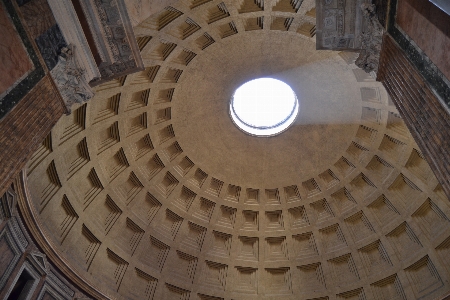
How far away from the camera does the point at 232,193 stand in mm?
22406

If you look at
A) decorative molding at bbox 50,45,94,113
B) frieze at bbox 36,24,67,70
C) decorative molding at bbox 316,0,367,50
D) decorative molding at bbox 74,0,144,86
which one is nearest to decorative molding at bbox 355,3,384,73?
decorative molding at bbox 316,0,367,50

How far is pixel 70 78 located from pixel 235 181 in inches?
502

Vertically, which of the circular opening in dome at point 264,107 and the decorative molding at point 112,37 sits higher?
the circular opening in dome at point 264,107

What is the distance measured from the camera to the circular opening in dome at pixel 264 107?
70.8ft

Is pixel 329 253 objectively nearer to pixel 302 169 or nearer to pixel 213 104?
pixel 302 169

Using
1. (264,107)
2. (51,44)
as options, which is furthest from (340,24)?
(264,107)

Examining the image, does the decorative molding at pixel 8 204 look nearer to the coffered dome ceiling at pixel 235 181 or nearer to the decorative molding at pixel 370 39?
the coffered dome ceiling at pixel 235 181

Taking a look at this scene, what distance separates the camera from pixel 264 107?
79.4ft

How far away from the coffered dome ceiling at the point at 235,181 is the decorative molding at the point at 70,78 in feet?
15.2

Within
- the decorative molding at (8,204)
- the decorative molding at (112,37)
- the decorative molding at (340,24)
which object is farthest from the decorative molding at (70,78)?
the decorative molding at (340,24)

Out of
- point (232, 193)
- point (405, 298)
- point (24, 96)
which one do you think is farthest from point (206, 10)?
point (405, 298)

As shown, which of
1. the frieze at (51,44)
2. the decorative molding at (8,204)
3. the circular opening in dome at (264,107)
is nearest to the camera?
the frieze at (51,44)

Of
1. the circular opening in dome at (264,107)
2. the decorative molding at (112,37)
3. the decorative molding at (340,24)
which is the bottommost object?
the decorative molding at (112,37)

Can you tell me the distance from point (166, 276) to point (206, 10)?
1143 centimetres
